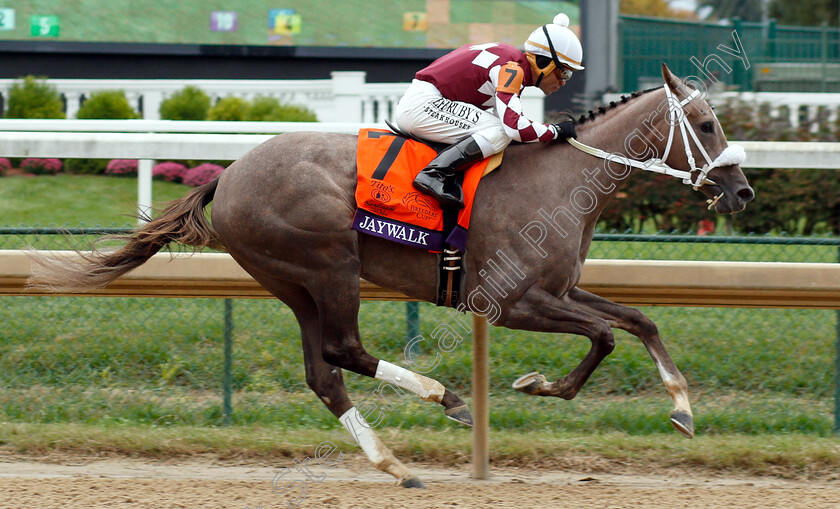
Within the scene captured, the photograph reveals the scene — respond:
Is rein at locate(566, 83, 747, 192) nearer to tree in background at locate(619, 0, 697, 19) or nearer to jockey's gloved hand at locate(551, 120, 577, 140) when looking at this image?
jockey's gloved hand at locate(551, 120, 577, 140)

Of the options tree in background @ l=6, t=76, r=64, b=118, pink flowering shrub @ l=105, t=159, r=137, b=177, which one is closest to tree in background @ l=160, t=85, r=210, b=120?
pink flowering shrub @ l=105, t=159, r=137, b=177

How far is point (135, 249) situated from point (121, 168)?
213 inches

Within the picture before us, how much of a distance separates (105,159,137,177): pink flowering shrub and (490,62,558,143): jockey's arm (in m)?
6.34

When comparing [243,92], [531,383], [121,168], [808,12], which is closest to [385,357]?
[531,383]

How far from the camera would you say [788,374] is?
6.00 m

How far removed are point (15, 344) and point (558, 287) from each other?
3643 millimetres

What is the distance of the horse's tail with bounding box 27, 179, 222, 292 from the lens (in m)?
4.59

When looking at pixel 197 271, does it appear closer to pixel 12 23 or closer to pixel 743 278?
pixel 743 278

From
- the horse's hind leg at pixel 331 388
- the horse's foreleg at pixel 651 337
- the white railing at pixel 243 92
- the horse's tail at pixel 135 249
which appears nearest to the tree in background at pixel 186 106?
the white railing at pixel 243 92

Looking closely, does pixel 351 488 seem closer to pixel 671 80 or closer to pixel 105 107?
pixel 671 80

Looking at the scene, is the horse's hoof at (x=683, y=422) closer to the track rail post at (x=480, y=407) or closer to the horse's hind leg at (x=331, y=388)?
the track rail post at (x=480, y=407)

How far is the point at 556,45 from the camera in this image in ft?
14.3

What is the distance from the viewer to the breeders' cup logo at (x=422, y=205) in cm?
433

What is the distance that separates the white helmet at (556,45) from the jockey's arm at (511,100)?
15 centimetres
